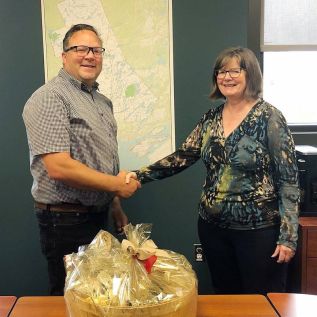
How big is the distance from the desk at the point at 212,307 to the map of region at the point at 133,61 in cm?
146

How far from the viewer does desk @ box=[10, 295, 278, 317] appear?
1.26 metres

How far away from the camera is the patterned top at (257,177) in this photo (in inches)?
71.5

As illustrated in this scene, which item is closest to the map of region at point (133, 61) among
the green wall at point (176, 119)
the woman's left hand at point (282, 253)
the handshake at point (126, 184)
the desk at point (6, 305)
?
the green wall at point (176, 119)

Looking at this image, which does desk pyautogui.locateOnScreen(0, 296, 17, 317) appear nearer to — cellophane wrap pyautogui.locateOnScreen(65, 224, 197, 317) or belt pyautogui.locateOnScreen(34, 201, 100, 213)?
cellophane wrap pyautogui.locateOnScreen(65, 224, 197, 317)

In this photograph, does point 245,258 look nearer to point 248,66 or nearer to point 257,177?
point 257,177

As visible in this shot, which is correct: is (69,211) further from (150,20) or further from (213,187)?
(150,20)

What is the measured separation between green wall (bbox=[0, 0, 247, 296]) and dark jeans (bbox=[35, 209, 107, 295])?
820 mm

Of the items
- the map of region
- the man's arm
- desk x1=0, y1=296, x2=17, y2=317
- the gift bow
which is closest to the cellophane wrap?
the gift bow

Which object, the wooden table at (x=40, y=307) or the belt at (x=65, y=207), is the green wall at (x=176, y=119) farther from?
the wooden table at (x=40, y=307)

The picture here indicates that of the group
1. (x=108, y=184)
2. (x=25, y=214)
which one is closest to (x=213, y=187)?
(x=108, y=184)

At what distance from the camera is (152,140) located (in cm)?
270

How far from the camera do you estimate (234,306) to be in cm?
130

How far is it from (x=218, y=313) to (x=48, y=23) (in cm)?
205

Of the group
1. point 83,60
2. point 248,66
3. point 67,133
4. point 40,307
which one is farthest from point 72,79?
point 40,307
